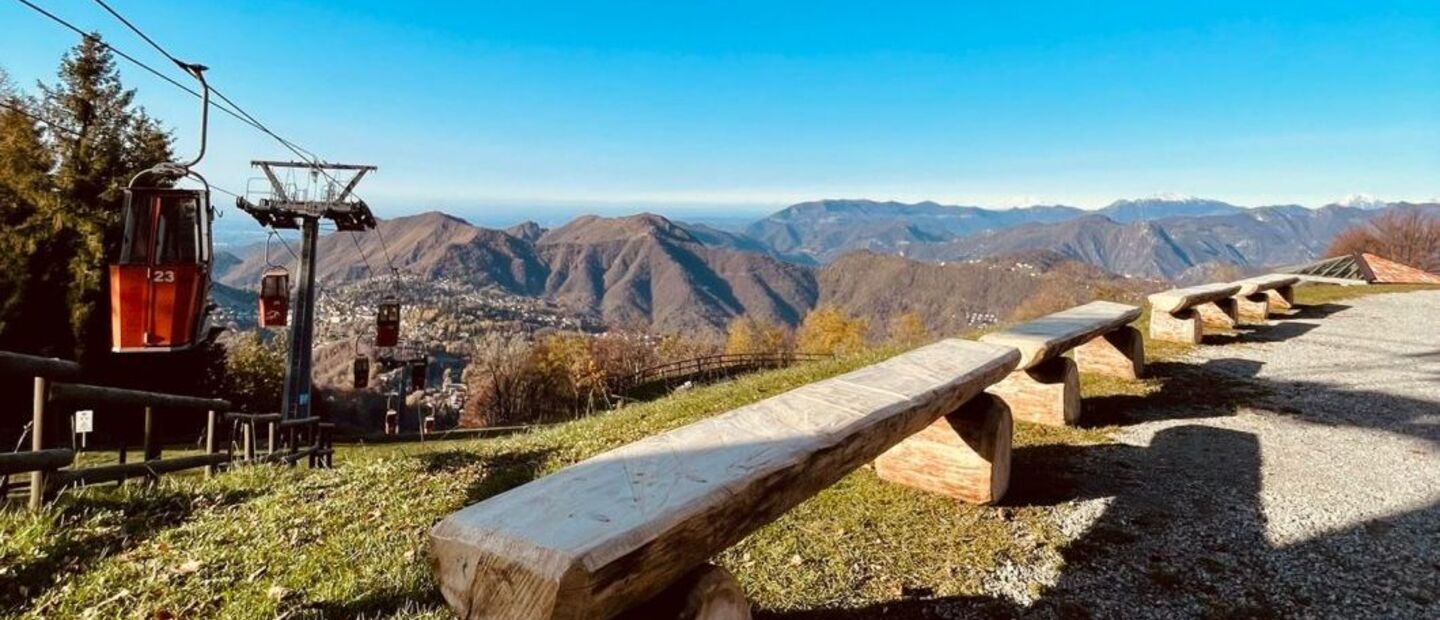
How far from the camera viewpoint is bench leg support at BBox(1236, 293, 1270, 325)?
468 inches

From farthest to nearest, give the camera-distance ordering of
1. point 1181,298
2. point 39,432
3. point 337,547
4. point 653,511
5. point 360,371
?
point 360,371 → point 1181,298 → point 39,432 → point 337,547 → point 653,511

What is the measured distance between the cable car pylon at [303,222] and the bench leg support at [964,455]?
16.9m

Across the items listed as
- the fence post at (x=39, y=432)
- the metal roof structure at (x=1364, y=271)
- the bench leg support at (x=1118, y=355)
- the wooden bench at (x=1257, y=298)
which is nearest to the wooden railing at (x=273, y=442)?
the fence post at (x=39, y=432)

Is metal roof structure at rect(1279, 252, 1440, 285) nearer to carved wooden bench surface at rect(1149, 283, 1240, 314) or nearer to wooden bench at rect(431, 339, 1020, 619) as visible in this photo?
carved wooden bench surface at rect(1149, 283, 1240, 314)

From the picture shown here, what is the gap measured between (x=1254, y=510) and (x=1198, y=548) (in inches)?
35.2

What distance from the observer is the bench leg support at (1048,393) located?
567cm

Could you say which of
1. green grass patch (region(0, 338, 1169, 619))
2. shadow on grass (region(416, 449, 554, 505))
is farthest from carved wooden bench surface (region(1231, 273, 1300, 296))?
shadow on grass (region(416, 449, 554, 505))

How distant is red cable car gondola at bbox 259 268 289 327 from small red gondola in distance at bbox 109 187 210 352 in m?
10.2

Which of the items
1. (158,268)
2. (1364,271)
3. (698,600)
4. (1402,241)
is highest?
(1402,241)

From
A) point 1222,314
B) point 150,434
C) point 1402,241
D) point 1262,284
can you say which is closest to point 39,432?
point 150,434

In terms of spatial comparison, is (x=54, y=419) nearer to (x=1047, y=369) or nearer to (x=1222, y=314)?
(x=1047, y=369)

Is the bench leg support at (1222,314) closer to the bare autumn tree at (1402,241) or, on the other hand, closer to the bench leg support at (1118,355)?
the bench leg support at (1118,355)

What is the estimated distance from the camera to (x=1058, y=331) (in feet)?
19.3

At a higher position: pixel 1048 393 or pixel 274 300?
pixel 1048 393
